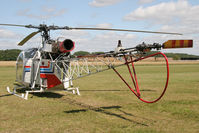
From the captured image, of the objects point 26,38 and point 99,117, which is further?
point 26,38

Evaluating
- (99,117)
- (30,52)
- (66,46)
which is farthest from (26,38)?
(99,117)

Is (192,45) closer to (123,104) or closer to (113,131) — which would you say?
(113,131)

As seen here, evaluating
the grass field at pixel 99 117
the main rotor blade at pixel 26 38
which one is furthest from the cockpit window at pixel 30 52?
the grass field at pixel 99 117

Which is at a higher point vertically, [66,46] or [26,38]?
[26,38]

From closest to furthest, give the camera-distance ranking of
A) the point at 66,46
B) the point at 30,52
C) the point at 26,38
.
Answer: the point at 66,46
the point at 26,38
the point at 30,52

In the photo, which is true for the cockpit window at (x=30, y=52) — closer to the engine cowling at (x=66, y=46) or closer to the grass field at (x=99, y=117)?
the engine cowling at (x=66, y=46)

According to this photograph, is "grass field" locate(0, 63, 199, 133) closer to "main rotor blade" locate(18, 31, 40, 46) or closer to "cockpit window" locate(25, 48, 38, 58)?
"cockpit window" locate(25, 48, 38, 58)

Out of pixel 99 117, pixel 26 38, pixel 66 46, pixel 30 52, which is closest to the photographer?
pixel 99 117

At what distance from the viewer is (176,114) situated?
866cm

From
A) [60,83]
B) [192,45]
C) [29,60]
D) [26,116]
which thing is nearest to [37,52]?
[29,60]

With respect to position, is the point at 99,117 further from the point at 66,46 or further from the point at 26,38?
the point at 26,38

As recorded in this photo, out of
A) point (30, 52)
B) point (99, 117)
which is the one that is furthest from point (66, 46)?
point (99, 117)

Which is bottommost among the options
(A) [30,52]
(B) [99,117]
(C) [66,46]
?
(B) [99,117]

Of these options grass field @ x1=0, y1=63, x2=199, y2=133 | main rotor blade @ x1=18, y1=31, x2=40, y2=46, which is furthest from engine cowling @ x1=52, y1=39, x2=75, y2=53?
grass field @ x1=0, y1=63, x2=199, y2=133
